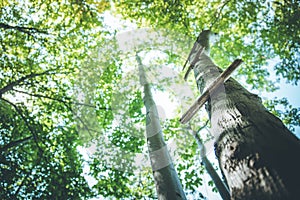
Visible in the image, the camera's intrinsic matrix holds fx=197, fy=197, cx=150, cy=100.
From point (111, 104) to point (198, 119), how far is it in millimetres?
5317

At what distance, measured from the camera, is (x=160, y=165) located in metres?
3.78

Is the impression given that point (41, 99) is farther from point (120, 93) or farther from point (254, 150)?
point (254, 150)

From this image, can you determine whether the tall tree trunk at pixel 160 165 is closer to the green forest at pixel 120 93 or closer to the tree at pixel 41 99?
the green forest at pixel 120 93

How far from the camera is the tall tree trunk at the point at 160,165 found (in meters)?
3.24

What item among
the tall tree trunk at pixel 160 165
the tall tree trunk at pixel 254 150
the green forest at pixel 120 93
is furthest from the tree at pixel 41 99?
the tall tree trunk at pixel 254 150

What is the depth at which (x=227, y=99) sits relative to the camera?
192cm

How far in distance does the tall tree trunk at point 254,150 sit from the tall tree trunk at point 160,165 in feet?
6.20

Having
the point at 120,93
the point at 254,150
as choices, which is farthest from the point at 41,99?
the point at 254,150

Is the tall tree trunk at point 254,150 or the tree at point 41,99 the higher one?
the tree at point 41,99

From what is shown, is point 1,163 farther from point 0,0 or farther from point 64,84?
point 0,0

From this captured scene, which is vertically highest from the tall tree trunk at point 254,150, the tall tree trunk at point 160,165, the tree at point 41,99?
the tree at point 41,99

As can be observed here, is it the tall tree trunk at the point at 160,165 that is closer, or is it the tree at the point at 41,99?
the tall tree trunk at the point at 160,165

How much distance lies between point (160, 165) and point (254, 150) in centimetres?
274

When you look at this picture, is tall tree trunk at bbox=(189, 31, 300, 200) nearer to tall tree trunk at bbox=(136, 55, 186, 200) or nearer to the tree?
tall tree trunk at bbox=(136, 55, 186, 200)
